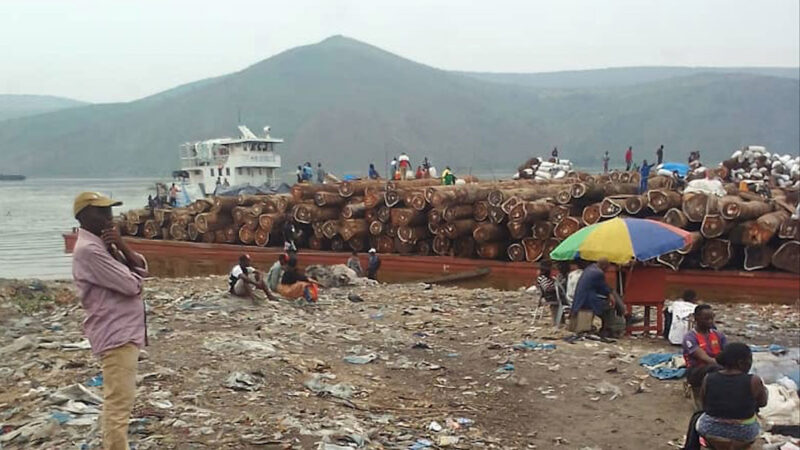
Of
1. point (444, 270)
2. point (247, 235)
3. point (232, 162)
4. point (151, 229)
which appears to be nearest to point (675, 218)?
point (444, 270)

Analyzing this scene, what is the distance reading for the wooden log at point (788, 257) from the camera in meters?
16.6

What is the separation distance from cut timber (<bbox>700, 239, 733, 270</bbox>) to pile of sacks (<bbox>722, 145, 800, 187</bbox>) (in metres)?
9.41

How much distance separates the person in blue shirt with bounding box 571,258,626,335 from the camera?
9.50 m

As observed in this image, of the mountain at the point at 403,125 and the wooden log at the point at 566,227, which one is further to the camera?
the mountain at the point at 403,125

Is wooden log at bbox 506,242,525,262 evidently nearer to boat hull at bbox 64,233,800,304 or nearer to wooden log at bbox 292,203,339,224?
boat hull at bbox 64,233,800,304

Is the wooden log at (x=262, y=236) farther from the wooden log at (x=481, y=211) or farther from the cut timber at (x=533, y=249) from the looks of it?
the cut timber at (x=533, y=249)

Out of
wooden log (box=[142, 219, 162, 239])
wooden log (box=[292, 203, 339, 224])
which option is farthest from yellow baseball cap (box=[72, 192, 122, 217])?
wooden log (box=[142, 219, 162, 239])

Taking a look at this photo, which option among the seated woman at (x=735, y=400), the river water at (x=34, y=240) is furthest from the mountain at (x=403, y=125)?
the seated woman at (x=735, y=400)

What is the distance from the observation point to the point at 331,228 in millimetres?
22953

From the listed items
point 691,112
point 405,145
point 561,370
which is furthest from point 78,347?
point 691,112

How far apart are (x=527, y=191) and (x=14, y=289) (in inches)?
545

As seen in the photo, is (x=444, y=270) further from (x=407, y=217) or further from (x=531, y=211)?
(x=531, y=211)

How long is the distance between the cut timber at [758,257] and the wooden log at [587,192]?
4.21m

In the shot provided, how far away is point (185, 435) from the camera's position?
17.8 ft
